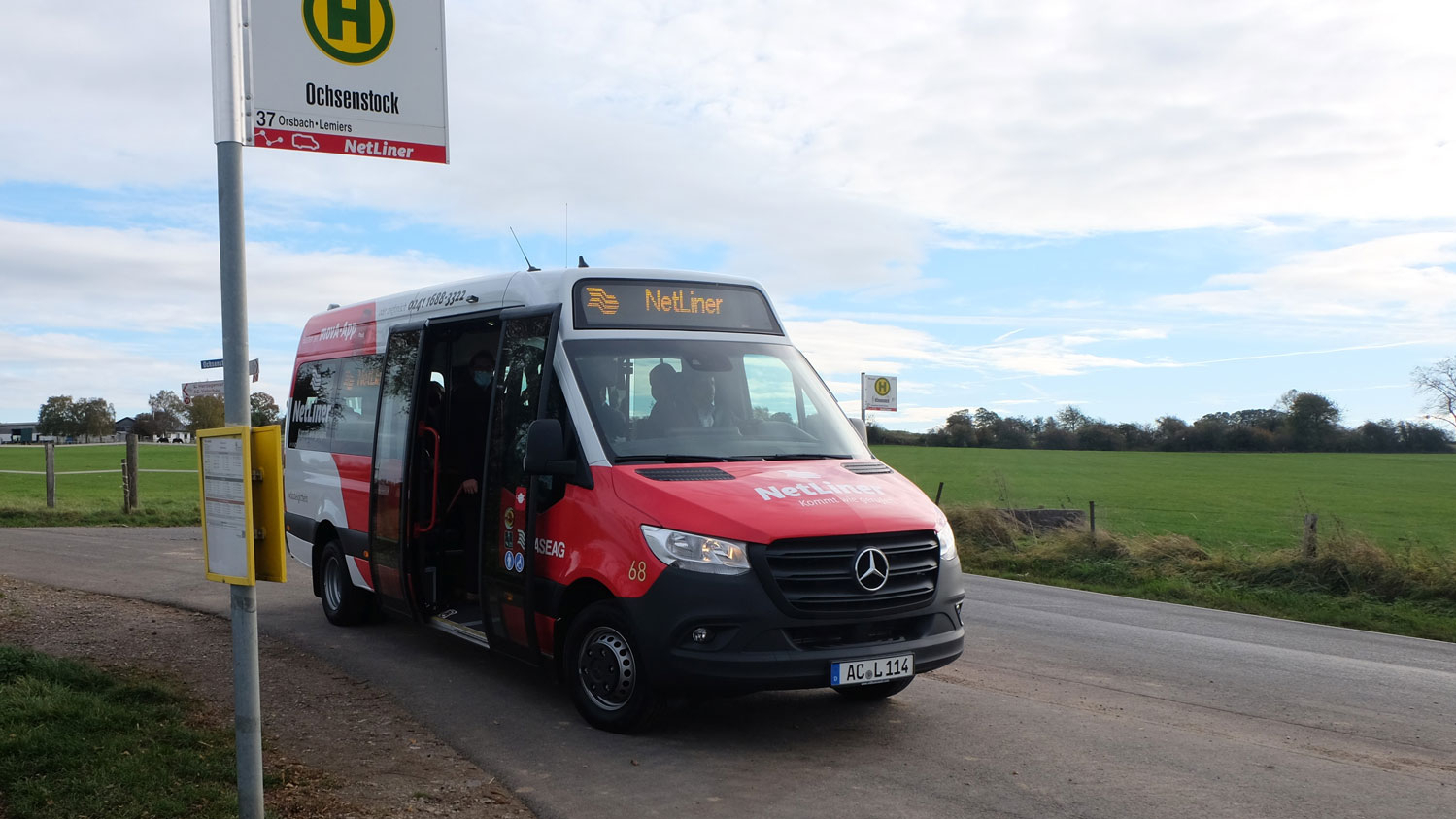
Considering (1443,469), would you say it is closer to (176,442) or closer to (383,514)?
(383,514)

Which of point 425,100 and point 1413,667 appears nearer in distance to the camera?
point 425,100

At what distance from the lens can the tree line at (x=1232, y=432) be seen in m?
75.2

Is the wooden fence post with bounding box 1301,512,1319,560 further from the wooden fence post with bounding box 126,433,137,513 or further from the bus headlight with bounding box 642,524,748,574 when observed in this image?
the wooden fence post with bounding box 126,433,137,513

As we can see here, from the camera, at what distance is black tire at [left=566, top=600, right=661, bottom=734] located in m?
6.01

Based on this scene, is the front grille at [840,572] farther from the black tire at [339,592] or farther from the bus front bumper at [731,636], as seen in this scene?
the black tire at [339,592]

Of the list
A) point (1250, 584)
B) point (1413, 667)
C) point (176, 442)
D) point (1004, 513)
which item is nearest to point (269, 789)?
point (1413, 667)

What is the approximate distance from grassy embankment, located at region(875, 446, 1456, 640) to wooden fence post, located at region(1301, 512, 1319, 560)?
0.14 metres

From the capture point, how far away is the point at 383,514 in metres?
8.68

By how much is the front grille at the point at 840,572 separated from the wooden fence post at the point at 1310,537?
10.8m

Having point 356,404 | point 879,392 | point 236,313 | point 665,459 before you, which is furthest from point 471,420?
point 879,392

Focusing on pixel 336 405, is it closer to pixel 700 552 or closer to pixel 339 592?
pixel 339 592

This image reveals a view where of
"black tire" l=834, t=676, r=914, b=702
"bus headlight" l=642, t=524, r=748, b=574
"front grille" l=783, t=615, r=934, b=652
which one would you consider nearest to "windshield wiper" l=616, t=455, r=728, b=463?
"bus headlight" l=642, t=524, r=748, b=574

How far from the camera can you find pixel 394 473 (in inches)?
335

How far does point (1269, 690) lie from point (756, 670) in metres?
4.28
